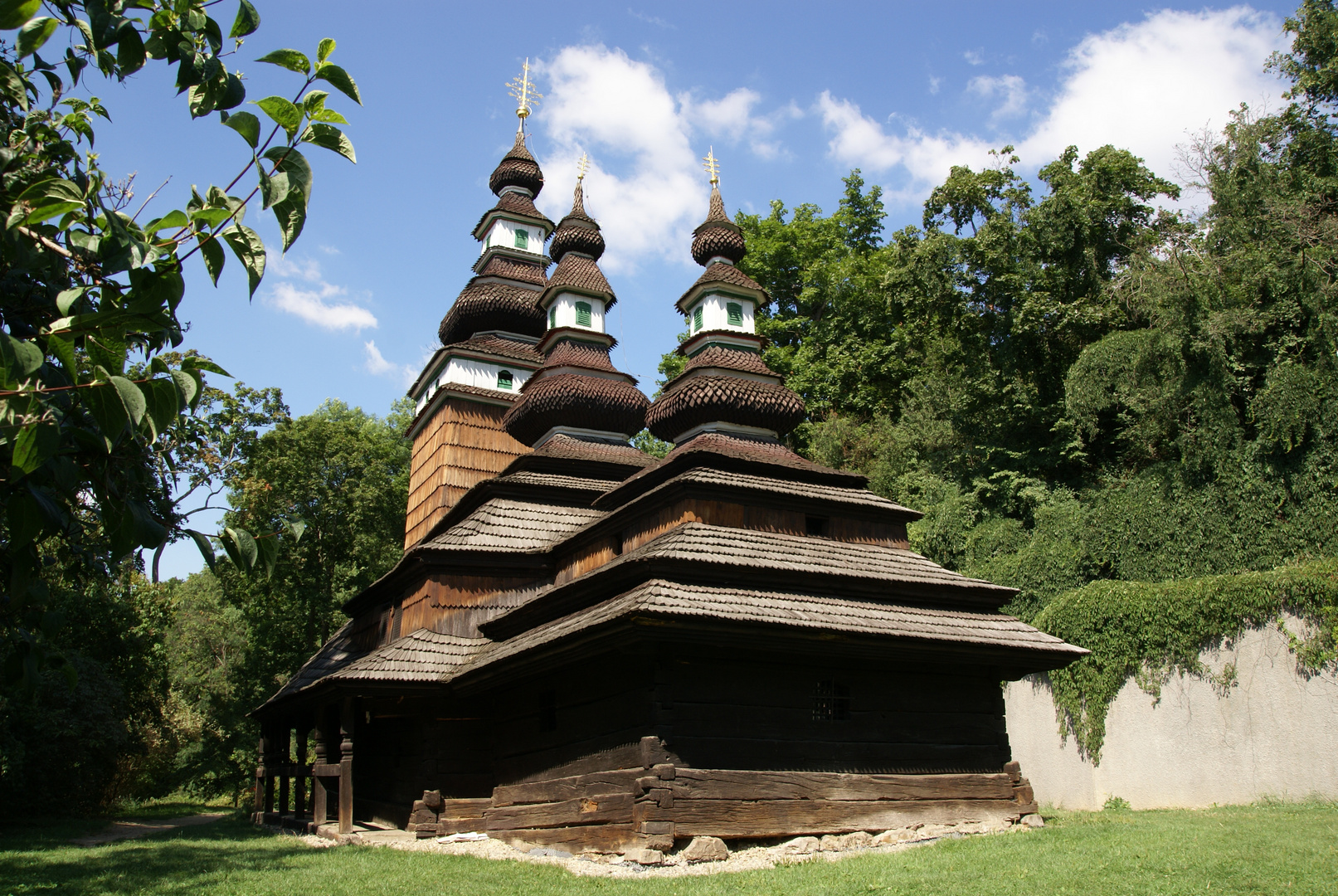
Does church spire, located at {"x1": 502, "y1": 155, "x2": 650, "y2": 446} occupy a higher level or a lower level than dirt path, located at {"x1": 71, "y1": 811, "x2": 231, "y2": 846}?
higher

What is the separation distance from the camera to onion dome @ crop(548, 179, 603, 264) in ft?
69.5

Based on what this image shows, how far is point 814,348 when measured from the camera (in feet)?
106

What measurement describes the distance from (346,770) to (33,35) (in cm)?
1310

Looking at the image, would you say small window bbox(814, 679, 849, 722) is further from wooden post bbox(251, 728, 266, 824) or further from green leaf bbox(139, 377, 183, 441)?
wooden post bbox(251, 728, 266, 824)

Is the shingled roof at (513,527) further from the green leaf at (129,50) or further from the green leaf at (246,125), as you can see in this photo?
the green leaf at (246,125)

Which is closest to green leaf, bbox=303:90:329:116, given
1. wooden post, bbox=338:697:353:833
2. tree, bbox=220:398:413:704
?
wooden post, bbox=338:697:353:833

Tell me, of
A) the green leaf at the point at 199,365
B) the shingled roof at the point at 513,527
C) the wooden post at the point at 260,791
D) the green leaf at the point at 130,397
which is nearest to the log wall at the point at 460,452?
the shingled roof at the point at 513,527

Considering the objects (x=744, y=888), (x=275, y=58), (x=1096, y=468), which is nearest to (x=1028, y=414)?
(x=1096, y=468)

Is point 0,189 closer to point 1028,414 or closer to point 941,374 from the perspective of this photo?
point 1028,414

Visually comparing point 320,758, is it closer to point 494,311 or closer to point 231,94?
point 494,311

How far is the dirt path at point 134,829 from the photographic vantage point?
1652 cm

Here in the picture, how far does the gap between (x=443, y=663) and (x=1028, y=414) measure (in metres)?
16.8

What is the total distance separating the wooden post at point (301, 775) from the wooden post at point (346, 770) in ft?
7.82

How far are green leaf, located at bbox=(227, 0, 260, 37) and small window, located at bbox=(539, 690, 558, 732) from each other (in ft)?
35.5
